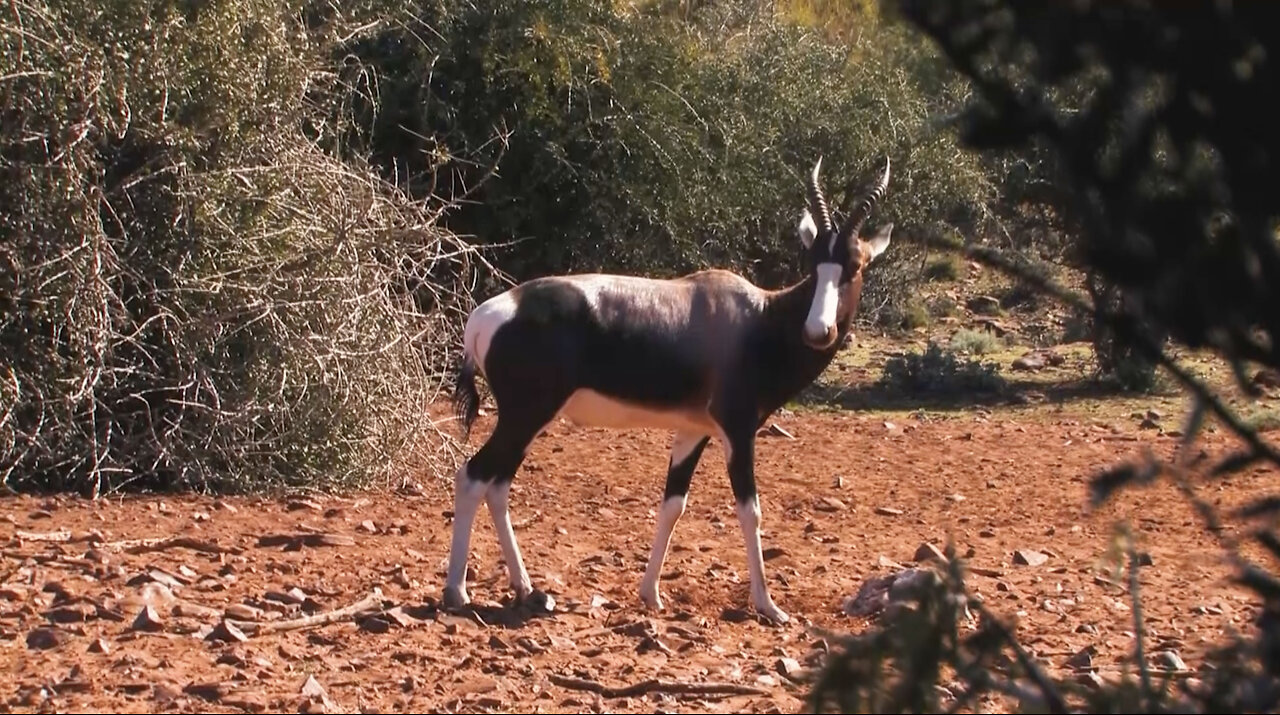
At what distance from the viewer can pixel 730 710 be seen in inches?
239

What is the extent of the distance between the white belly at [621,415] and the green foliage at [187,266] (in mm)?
3172

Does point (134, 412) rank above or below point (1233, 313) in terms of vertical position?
below

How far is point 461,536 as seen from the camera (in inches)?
310

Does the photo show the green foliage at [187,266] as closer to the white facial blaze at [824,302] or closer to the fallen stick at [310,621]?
the fallen stick at [310,621]

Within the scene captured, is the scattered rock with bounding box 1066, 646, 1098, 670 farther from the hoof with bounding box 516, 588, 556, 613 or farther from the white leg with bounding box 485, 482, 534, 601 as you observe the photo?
the white leg with bounding box 485, 482, 534, 601

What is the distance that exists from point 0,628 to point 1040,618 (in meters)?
4.65

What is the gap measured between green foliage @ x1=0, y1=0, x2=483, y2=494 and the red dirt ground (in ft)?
1.64

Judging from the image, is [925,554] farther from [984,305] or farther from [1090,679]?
[984,305]

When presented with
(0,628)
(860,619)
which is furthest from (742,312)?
(0,628)

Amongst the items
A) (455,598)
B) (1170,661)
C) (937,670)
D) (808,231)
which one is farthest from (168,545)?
(937,670)

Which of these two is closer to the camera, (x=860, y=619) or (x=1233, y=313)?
(x=1233, y=313)

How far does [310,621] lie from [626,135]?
9.50m

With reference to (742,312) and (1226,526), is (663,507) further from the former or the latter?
(1226,526)

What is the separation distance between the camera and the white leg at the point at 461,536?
7.75 metres
